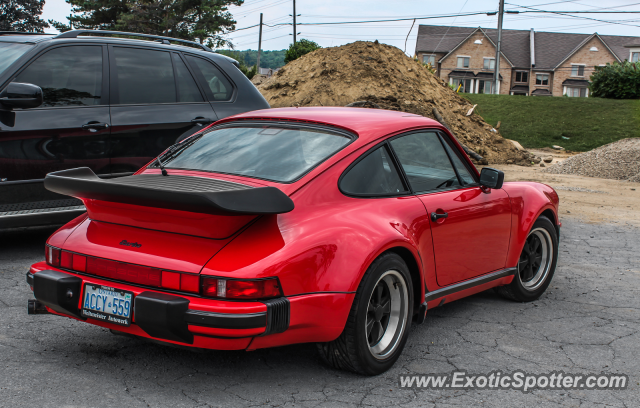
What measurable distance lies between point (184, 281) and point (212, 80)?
14.2 ft

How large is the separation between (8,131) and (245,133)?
2.60 m

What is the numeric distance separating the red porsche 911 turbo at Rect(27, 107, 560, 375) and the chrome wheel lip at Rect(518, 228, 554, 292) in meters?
1.01

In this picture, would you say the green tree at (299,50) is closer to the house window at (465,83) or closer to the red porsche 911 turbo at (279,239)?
the house window at (465,83)

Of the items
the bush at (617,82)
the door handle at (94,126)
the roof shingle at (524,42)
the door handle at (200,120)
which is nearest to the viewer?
the door handle at (94,126)

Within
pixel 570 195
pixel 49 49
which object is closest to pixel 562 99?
pixel 570 195

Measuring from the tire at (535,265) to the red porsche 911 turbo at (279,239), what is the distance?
850 millimetres

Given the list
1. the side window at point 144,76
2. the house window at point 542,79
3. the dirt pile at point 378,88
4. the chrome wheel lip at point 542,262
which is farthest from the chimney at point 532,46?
the chrome wheel lip at point 542,262

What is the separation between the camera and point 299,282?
293cm

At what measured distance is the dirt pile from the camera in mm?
19375

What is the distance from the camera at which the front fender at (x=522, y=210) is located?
4672mm

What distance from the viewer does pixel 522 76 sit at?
239 ft

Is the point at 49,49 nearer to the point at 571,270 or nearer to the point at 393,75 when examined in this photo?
the point at 571,270

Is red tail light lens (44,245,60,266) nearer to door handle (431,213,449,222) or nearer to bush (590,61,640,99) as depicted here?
door handle (431,213,449,222)

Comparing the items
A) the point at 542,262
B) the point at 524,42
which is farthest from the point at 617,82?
the point at 524,42
